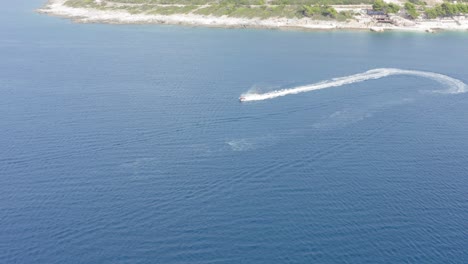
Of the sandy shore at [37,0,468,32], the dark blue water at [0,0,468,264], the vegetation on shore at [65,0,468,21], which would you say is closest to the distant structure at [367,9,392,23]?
the vegetation on shore at [65,0,468,21]

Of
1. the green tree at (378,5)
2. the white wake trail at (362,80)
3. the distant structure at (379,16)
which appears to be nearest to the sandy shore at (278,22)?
the distant structure at (379,16)

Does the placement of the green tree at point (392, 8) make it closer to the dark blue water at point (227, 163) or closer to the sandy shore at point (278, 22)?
the sandy shore at point (278, 22)

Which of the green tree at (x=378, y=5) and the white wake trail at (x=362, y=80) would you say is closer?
the white wake trail at (x=362, y=80)

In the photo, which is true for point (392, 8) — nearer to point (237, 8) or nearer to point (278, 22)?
point (278, 22)

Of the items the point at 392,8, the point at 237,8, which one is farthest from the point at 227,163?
the point at 392,8

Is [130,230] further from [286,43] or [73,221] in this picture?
[286,43]

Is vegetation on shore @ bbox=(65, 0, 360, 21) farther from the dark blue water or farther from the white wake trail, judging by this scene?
the white wake trail
